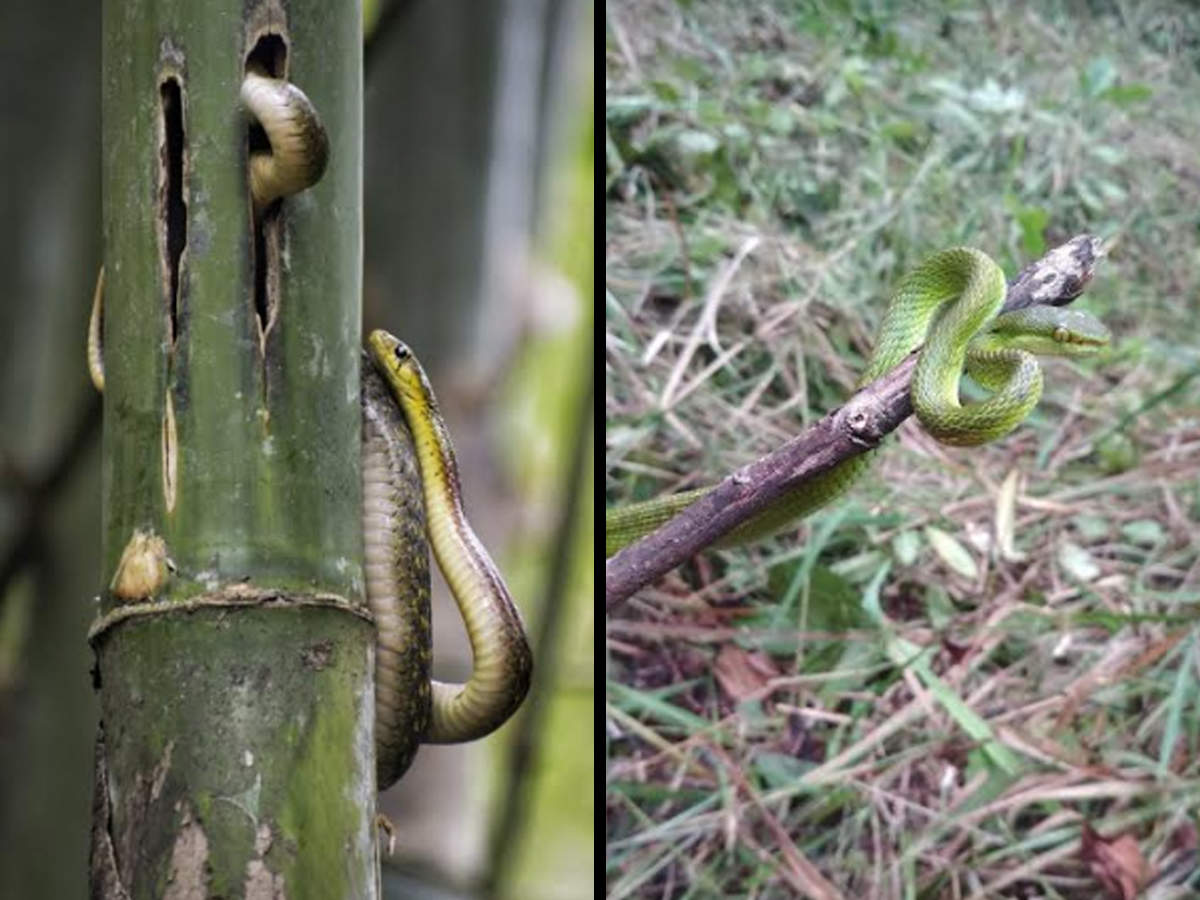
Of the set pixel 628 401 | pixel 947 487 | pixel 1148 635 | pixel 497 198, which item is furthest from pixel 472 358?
pixel 1148 635

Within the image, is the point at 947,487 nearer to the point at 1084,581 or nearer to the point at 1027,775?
the point at 1084,581

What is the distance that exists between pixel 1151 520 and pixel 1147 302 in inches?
10.2

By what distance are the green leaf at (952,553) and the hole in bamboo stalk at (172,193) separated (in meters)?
1.26

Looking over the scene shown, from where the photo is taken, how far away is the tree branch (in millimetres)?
980

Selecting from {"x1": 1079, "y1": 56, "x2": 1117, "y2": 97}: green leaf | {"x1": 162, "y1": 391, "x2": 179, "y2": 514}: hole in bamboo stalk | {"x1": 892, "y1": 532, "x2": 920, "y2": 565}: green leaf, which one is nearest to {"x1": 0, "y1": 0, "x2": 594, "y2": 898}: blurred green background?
{"x1": 162, "y1": 391, "x2": 179, "y2": 514}: hole in bamboo stalk

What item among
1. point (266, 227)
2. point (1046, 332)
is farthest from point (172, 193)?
point (1046, 332)

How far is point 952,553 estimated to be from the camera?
5.74ft

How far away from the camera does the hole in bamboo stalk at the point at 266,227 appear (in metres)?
0.60

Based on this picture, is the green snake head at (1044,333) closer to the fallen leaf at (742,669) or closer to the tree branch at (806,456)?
the tree branch at (806,456)

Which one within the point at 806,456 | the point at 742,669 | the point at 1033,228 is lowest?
the point at 742,669

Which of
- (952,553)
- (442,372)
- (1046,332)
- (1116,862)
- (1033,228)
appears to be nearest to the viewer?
(442,372)

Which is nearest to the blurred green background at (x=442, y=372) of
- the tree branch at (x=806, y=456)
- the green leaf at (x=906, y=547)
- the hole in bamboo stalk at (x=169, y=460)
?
the tree branch at (x=806, y=456)

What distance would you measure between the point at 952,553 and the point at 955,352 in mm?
602

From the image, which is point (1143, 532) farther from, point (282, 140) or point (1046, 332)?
point (282, 140)
